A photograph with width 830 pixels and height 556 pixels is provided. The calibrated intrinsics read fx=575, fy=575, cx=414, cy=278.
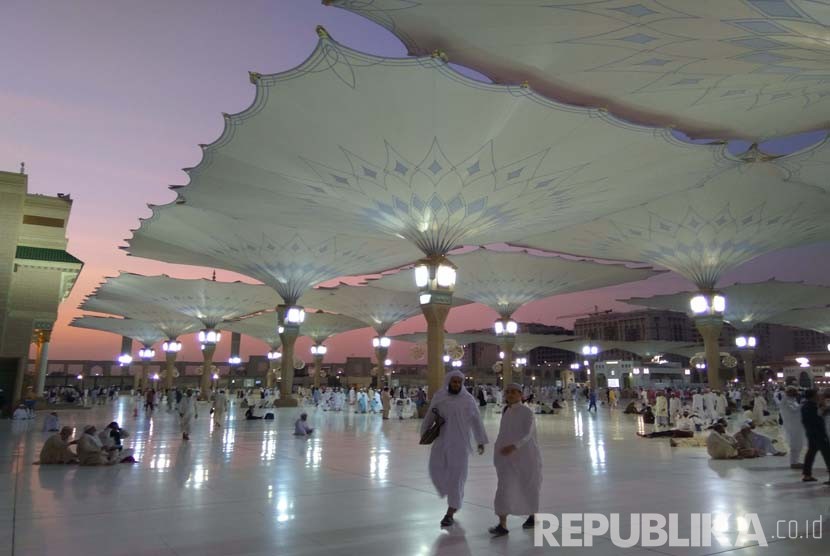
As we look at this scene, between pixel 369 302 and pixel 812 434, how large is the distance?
33551 millimetres

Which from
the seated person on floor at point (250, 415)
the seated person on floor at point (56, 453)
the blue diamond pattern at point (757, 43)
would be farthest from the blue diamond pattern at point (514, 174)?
the seated person on floor at point (250, 415)

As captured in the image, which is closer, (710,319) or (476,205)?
(476,205)

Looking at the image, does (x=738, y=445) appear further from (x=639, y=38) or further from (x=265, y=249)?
(x=265, y=249)

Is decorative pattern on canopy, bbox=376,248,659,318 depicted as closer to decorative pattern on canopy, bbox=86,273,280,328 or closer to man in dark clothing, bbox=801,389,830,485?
decorative pattern on canopy, bbox=86,273,280,328

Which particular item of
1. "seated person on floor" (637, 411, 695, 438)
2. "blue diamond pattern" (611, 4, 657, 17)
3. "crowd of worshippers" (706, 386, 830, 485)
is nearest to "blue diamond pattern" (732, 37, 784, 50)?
"blue diamond pattern" (611, 4, 657, 17)

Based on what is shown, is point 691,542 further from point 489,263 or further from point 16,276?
point 16,276

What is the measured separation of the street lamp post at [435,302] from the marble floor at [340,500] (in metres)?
6.42

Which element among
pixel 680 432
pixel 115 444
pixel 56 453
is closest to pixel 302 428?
pixel 115 444

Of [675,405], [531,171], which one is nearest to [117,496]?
[531,171]

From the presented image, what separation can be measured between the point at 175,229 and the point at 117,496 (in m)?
16.6

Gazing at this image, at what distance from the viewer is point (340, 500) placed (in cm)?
580

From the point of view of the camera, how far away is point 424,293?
17.4 metres

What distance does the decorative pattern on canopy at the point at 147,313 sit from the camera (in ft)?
124

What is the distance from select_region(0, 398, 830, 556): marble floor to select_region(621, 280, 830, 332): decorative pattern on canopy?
28.7m
